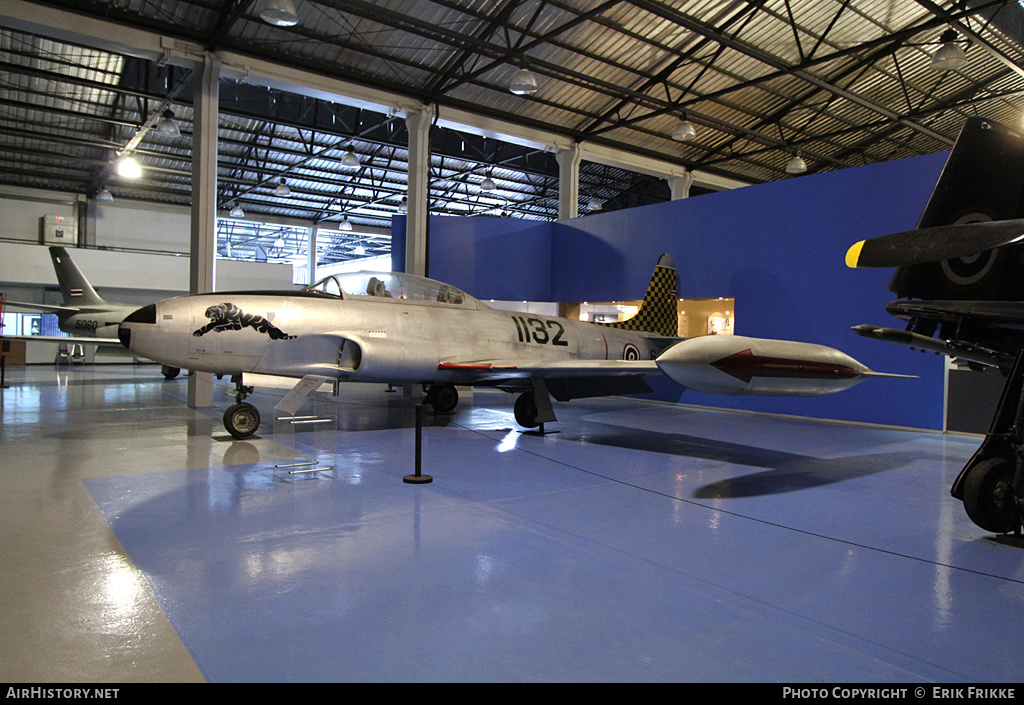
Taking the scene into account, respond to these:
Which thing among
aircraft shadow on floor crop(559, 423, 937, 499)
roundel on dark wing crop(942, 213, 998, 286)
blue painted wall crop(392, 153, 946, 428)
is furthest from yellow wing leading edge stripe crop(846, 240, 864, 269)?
blue painted wall crop(392, 153, 946, 428)

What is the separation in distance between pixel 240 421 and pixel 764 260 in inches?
383

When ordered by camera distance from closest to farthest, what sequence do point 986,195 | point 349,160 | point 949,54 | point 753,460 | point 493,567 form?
1. point 493,567
2. point 986,195
3. point 753,460
4. point 949,54
5. point 349,160

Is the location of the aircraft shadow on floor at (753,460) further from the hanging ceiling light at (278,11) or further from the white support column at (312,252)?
the white support column at (312,252)

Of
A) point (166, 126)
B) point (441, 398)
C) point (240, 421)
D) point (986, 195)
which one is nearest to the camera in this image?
point (986, 195)

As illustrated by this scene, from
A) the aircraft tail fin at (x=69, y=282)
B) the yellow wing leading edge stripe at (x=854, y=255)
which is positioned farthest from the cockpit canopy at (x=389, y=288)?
the aircraft tail fin at (x=69, y=282)

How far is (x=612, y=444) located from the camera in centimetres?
762

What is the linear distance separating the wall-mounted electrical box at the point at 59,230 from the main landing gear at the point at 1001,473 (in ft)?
95.8

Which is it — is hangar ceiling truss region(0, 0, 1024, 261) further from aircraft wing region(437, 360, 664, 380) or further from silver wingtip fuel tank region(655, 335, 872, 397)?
silver wingtip fuel tank region(655, 335, 872, 397)

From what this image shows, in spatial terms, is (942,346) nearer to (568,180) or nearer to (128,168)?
(568,180)

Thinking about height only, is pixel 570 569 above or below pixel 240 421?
below

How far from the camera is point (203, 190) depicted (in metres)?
10.6

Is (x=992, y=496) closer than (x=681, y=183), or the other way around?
(x=992, y=496)

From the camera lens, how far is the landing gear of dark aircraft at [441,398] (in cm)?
1066

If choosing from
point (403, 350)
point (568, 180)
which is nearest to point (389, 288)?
point (403, 350)
